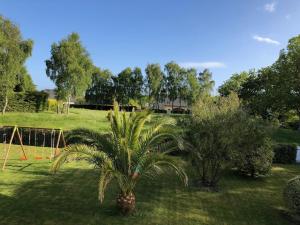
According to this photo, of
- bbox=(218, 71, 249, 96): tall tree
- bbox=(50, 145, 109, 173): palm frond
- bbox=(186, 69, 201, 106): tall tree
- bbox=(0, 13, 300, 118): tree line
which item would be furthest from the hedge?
bbox=(218, 71, 249, 96): tall tree

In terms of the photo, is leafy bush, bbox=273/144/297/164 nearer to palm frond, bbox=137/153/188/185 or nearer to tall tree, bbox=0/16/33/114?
palm frond, bbox=137/153/188/185

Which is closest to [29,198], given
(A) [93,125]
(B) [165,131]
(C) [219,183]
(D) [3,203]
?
(D) [3,203]

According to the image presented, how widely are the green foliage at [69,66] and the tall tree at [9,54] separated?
12.5 feet

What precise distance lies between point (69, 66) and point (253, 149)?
97.1 feet

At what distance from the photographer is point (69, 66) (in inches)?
1540

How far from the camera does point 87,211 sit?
416 inches

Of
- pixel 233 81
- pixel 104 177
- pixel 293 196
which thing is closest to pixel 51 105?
pixel 104 177

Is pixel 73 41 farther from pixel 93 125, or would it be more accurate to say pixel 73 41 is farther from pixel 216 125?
pixel 216 125

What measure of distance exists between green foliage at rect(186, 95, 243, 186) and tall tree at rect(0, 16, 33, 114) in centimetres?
2996

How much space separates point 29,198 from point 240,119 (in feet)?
31.0

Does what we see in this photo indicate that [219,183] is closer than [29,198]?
No

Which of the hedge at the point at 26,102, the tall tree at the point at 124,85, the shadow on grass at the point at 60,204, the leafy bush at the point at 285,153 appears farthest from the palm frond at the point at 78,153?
the tall tree at the point at 124,85

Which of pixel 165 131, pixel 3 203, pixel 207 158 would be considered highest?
pixel 165 131

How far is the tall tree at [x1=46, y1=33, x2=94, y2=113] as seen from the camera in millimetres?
39250
